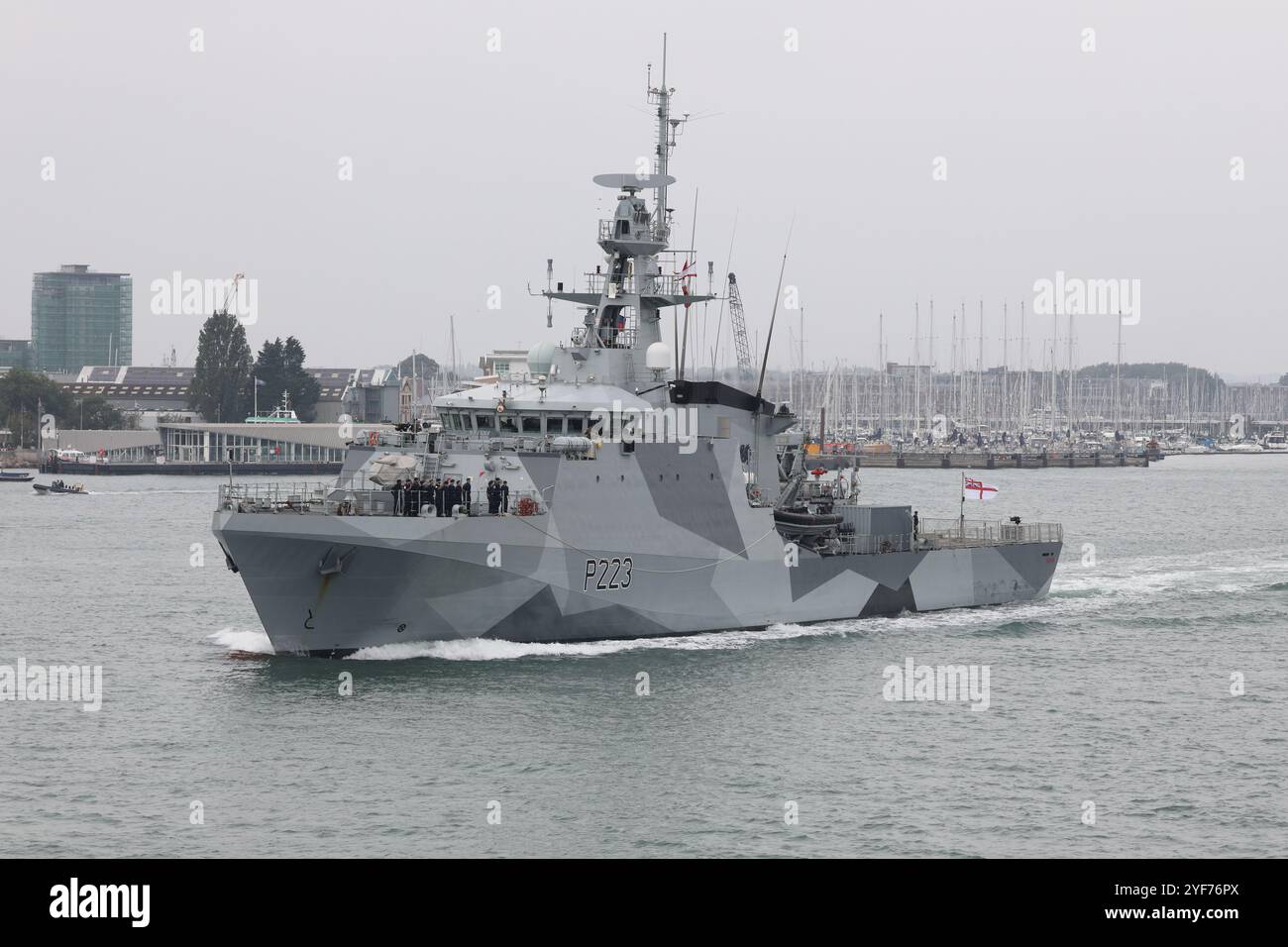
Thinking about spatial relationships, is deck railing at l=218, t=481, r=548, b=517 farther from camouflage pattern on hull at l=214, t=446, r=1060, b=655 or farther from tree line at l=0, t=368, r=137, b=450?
tree line at l=0, t=368, r=137, b=450

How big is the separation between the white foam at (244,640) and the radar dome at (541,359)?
681cm

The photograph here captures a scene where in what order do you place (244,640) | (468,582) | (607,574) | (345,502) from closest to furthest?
(345,502)
(468,582)
(607,574)
(244,640)

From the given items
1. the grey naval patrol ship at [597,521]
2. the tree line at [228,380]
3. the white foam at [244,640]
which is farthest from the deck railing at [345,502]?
the tree line at [228,380]

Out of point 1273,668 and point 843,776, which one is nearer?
point 843,776

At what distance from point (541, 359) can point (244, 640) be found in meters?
7.29

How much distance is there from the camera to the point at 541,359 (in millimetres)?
27875

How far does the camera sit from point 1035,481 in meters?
99.7

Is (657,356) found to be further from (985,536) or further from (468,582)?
(985,536)

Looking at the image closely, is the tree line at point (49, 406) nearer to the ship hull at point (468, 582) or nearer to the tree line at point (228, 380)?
the tree line at point (228, 380)

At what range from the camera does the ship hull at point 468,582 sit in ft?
75.0

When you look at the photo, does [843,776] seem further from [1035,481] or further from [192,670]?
[1035,481]

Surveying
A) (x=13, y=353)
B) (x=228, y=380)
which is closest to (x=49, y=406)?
(x=228, y=380)
